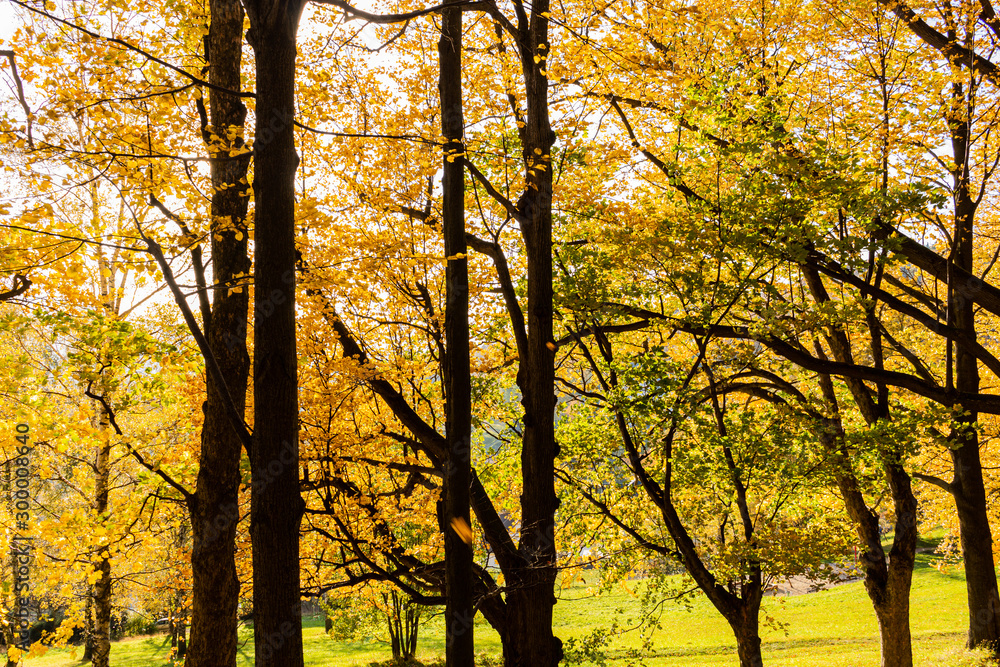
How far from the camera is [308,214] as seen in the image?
7.00 meters

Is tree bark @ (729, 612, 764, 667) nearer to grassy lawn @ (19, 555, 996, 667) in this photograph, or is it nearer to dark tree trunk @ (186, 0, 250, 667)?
dark tree trunk @ (186, 0, 250, 667)

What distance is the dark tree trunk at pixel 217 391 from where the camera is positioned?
614 cm

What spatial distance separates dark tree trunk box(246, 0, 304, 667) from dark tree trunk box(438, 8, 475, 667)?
1796mm

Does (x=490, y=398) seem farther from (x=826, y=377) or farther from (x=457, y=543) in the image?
(x=826, y=377)

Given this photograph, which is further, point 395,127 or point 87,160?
point 395,127

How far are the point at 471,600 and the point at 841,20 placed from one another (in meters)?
9.09

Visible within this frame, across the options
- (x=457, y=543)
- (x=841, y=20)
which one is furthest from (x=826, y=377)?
(x=457, y=543)

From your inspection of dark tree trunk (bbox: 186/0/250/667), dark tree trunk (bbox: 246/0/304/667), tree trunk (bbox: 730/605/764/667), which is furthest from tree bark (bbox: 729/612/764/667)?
dark tree trunk (bbox: 246/0/304/667)

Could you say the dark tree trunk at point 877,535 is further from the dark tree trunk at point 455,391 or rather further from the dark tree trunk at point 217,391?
the dark tree trunk at point 217,391

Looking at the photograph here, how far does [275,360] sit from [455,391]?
261 cm

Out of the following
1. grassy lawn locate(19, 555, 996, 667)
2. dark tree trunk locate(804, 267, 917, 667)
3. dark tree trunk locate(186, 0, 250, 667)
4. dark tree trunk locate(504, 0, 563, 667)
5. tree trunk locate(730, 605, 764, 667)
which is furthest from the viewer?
grassy lawn locate(19, 555, 996, 667)

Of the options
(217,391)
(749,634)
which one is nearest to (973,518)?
(749,634)

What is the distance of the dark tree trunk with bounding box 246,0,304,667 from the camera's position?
11.5ft

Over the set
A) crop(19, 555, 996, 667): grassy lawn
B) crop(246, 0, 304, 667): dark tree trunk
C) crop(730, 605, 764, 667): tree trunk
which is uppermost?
crop(246, 0, 304, 667): dark tree trunk
